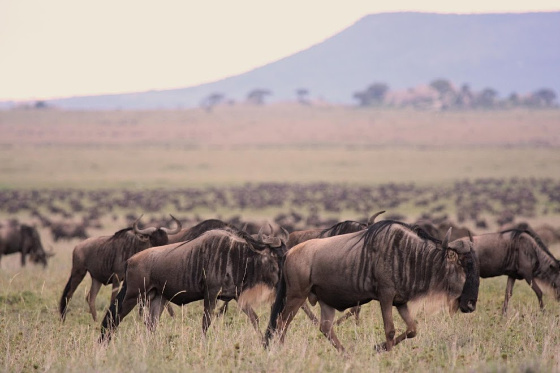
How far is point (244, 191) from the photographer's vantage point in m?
50.7


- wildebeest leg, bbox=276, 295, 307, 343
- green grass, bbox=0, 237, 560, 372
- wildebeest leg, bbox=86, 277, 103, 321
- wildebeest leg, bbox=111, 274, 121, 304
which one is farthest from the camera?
wildebeest leg, bbox=111, 274, 121, 304

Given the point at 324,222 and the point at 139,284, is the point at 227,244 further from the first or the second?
the point at 324,222

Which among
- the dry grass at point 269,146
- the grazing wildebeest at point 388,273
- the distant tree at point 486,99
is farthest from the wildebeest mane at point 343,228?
the distant tree at point 486,99

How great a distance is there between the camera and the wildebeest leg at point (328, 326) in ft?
23.4

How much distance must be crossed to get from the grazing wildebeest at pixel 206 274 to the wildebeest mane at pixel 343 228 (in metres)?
1.57

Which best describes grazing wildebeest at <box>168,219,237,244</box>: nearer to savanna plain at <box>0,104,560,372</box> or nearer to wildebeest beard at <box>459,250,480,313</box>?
savanna plain at <box>0,104,560,372</box>

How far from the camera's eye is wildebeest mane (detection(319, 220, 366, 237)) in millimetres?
9586

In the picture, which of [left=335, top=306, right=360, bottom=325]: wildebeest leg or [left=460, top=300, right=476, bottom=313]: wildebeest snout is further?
[left=335, top=306, right=360, bottom=325]: wildebeest leg

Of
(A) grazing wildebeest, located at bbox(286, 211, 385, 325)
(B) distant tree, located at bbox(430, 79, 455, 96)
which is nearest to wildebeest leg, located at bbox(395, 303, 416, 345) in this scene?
(A) grazing wildebeest, located at bbox(286, 211, 385, 325)

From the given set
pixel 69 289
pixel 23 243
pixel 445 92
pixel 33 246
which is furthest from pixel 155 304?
pixel 445 92

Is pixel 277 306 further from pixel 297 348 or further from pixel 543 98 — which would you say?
pixel 543 98

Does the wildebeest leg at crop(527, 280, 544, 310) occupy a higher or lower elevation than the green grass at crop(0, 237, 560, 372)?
lower

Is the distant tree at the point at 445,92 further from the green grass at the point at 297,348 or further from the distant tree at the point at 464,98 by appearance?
the green grass at the point at 297,348

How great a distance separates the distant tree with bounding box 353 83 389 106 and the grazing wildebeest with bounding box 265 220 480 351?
426ft
